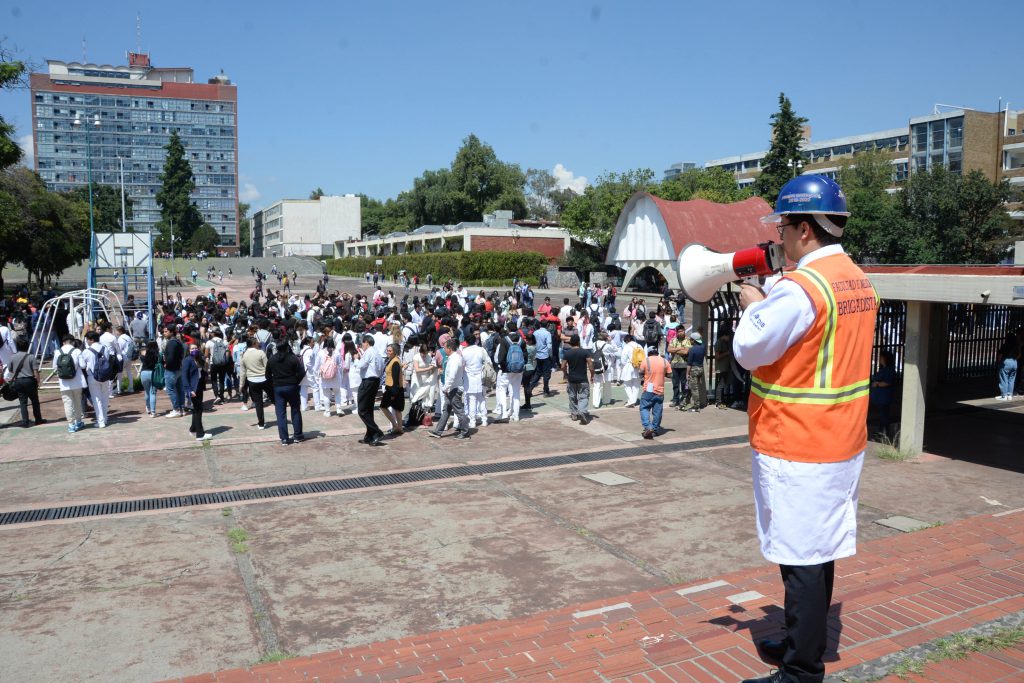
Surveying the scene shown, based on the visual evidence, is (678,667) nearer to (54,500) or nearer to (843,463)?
(843,463)

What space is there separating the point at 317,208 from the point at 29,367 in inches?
4236

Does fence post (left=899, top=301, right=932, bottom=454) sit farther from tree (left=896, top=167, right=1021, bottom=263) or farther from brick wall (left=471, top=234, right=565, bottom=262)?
brick wall (left=471, top=234, right=565, bottom=262)

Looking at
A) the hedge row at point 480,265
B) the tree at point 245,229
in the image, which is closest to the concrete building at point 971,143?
the hedge row at point 480,265

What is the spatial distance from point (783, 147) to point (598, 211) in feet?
45.5

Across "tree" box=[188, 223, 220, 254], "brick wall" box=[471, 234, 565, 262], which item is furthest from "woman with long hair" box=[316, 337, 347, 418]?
"tree" box=[188, 223, 220, 254]

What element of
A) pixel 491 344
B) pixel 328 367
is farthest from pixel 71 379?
pixel 491 344

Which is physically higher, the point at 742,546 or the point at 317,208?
the point at 317,208

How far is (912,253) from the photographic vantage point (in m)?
37.5

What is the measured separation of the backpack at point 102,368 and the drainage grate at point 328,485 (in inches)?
159

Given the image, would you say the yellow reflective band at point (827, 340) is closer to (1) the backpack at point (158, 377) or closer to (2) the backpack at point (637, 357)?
(2) the backpack at point (637, 357)

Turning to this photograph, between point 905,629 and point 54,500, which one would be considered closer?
point 905,629

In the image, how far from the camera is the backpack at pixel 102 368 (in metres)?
11.3

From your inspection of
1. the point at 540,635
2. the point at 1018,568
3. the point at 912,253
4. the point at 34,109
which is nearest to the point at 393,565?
the point at 540,635

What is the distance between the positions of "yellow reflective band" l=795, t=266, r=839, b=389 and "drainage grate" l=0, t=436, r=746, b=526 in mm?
6400
